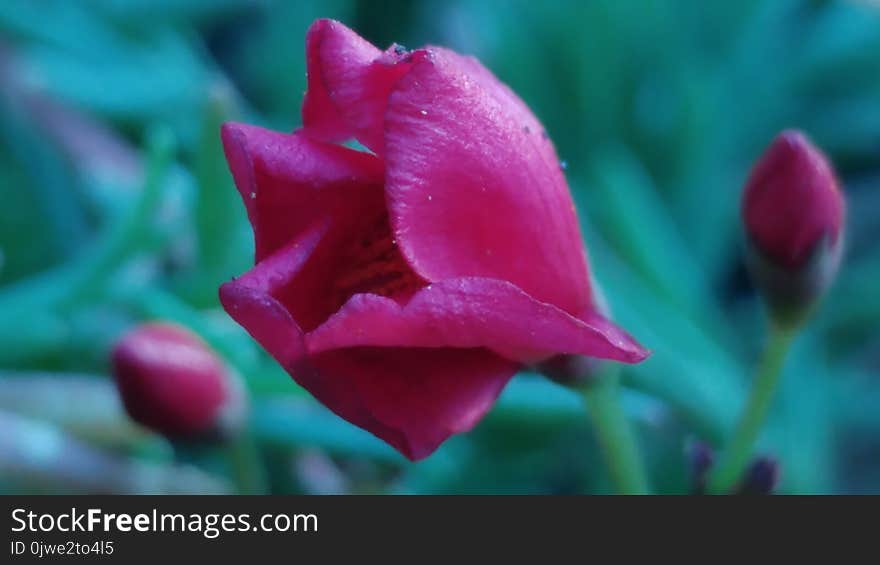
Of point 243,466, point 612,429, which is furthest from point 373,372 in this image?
point 243,466

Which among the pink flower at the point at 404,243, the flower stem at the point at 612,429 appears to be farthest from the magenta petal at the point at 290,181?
the flower stem at the point at 612,429

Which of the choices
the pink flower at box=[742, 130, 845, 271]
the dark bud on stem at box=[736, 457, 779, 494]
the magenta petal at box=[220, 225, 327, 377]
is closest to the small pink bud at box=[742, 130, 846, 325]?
the pink flower at box=[742, 130, 845, 271]

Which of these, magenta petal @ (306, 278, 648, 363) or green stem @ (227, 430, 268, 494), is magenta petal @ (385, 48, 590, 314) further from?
green stem @ (227, 430, 268, 494)

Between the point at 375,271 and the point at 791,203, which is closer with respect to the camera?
the point at 375,271

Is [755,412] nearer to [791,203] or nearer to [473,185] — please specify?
[791,203]

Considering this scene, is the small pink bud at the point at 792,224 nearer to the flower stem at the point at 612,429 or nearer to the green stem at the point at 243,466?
the flower stem at the point at 612,429

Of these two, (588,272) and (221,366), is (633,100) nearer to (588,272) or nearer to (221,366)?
(221,366)

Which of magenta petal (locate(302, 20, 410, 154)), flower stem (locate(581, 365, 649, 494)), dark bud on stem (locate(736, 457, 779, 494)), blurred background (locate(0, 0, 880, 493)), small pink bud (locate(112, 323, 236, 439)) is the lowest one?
dark bud on stem (locate(736, 457, 779, 494))
